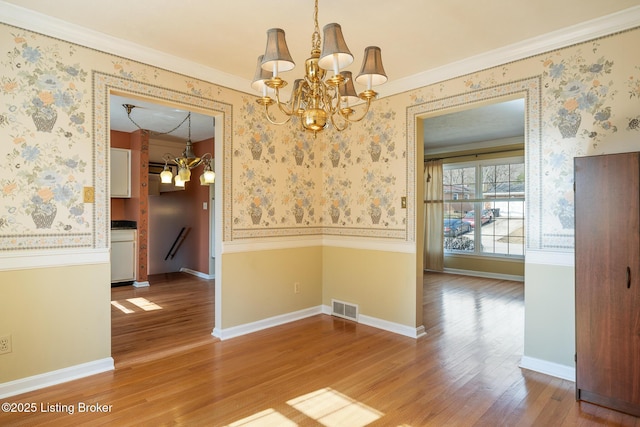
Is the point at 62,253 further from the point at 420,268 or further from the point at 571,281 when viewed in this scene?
the point at 571,281

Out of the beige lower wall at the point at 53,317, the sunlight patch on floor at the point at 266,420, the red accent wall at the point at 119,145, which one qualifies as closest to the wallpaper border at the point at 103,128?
the beige lower wall at the point at 53,317

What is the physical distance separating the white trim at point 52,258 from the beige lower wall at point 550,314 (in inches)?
138

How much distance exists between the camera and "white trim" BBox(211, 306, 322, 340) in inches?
144

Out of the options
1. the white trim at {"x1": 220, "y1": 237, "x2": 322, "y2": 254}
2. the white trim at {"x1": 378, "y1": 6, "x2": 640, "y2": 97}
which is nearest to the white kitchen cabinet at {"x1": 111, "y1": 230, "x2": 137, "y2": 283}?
the white trim at {"x1": 220, "y1": 237, "x2": 322, "y2": 254}

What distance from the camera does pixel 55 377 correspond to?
2641 mm

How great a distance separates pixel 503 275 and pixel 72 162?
23.4 feet

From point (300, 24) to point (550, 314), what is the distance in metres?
2.99

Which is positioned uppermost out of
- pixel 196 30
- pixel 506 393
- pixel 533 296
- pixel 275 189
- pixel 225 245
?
pixel 196 30

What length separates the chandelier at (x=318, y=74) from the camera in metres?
1.82

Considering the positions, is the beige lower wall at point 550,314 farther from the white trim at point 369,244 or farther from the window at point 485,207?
the window at point 485,207

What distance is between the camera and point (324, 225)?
4.58 m

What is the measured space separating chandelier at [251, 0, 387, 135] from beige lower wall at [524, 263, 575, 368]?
6.79 feet

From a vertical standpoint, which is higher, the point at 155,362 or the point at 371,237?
the point at 371,237

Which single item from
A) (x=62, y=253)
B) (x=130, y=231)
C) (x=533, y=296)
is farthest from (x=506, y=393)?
(x=130, y=231)
